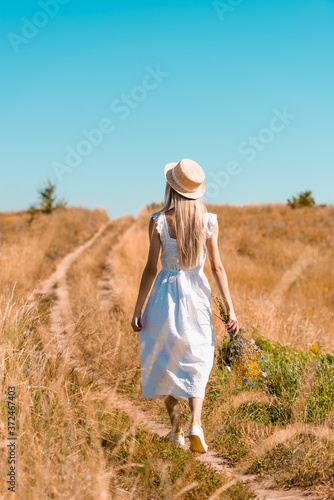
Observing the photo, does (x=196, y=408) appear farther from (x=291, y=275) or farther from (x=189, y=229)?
(x=291, y=275)

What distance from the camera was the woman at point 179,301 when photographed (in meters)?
3.29

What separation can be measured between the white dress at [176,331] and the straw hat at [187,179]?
0.79ft

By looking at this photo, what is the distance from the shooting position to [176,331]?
10.8 ft

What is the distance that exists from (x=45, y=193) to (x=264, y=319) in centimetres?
2558

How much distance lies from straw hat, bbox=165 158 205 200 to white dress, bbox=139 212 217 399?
24 cm

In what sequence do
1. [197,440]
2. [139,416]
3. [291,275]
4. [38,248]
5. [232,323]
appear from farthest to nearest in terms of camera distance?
[38,248], [291,275], [139,416], [232,323], [197,440]

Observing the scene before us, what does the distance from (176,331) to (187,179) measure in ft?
3.84

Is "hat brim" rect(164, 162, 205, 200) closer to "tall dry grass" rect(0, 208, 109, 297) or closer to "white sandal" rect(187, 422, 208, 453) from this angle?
"tall dry grass" rect(0, 208, 109, 297)

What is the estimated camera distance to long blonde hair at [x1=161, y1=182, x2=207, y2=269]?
129 inches

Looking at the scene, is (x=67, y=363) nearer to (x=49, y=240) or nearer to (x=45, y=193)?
(x=49, y=240)

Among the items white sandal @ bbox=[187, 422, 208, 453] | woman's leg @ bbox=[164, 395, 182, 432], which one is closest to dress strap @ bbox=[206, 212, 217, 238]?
woman's leg @ bbox=[164, 395, 182, 432]

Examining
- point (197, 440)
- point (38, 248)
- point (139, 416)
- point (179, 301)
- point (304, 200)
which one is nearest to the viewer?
point (197, 440)

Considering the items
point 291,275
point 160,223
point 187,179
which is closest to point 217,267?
point 160,223

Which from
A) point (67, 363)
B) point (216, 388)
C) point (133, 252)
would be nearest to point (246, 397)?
point (216, 388)
